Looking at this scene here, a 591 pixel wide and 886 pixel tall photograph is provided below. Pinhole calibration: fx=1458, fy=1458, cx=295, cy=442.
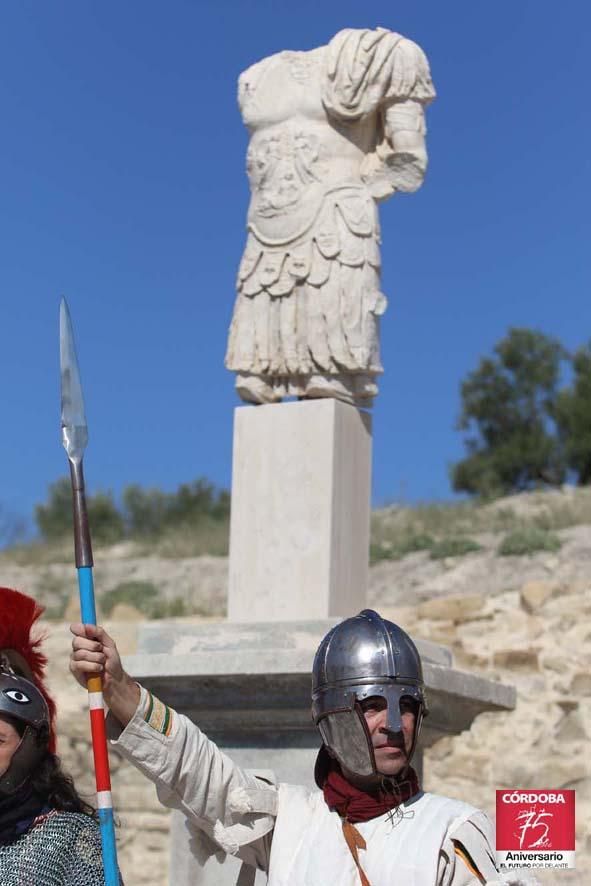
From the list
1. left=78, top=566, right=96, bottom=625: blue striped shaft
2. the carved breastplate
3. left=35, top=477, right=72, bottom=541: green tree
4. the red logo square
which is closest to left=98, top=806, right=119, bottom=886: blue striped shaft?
left=78, top=566, right=96, bottom=625: blue striped shaft

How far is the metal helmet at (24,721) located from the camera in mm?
3115

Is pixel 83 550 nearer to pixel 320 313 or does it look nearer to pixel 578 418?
pixel 320 313

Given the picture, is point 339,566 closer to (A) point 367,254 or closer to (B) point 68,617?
(A) point 367,254

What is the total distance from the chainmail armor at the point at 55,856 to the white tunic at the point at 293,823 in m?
0.23

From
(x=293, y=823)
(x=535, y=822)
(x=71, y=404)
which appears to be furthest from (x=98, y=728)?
(x=535, y=822)

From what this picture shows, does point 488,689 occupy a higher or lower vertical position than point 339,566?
lower

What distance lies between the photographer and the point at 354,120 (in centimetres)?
643

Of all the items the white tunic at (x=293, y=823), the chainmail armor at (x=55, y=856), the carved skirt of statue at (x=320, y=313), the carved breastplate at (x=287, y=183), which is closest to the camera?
the white tunic at (x=293, y=823)

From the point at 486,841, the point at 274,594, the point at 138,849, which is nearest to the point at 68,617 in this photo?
the point at 138,849

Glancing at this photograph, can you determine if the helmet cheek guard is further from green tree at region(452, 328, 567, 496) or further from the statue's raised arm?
green tree at region(452, 328, 567, 496)

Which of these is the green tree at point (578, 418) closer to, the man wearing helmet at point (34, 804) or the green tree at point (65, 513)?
the green tree at point (65, 513)

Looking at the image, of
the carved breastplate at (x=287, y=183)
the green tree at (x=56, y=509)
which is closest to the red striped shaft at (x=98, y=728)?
the carved breastplate at (x=287, y=183)

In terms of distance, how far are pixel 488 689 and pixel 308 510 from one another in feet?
3.41

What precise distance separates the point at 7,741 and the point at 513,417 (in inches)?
972
